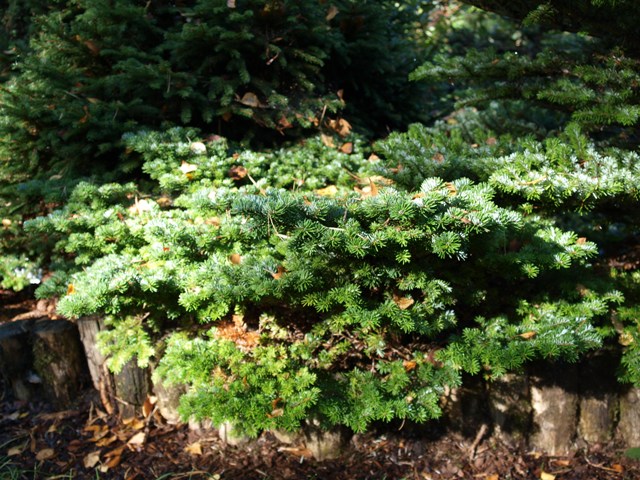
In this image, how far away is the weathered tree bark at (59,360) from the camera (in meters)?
3.06

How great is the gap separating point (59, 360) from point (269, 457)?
137cm

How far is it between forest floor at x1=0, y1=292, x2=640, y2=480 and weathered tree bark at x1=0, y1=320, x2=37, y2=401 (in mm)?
302

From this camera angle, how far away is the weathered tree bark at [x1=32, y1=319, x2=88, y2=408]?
3064 mm

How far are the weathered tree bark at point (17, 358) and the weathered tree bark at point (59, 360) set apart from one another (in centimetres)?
7

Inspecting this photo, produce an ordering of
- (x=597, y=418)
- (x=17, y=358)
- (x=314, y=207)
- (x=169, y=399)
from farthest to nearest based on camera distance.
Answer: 1. (x=17, y=358)
2. (x=169, y=399)
3. (x=597, y=418)
4. (x=314, y=207)

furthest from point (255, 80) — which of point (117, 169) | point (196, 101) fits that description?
point (117, 169)

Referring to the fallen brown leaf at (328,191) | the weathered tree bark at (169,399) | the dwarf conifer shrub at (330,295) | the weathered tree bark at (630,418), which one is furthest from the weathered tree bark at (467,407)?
the weathered tree bark at (169,399)

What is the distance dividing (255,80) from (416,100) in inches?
56.8

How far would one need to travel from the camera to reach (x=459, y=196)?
2.06m

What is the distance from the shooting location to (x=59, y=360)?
10.1ft

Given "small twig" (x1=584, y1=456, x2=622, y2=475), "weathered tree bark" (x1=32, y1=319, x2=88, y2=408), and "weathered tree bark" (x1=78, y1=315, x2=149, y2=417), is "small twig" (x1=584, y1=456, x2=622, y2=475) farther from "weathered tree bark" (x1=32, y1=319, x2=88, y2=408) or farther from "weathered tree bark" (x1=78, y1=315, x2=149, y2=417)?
"weathered tree bark" (x1=32, y1=319, x2=88, y2=408)

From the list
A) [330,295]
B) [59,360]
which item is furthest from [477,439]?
[59,360]

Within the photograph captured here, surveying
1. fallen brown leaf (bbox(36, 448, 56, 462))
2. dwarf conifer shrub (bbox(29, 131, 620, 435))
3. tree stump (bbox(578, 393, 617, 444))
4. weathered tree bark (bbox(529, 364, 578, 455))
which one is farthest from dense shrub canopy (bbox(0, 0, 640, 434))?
fallen brown leaf (bbox(36, 448, 56, 462))

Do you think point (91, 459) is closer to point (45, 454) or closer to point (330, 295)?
point (45, 454)
